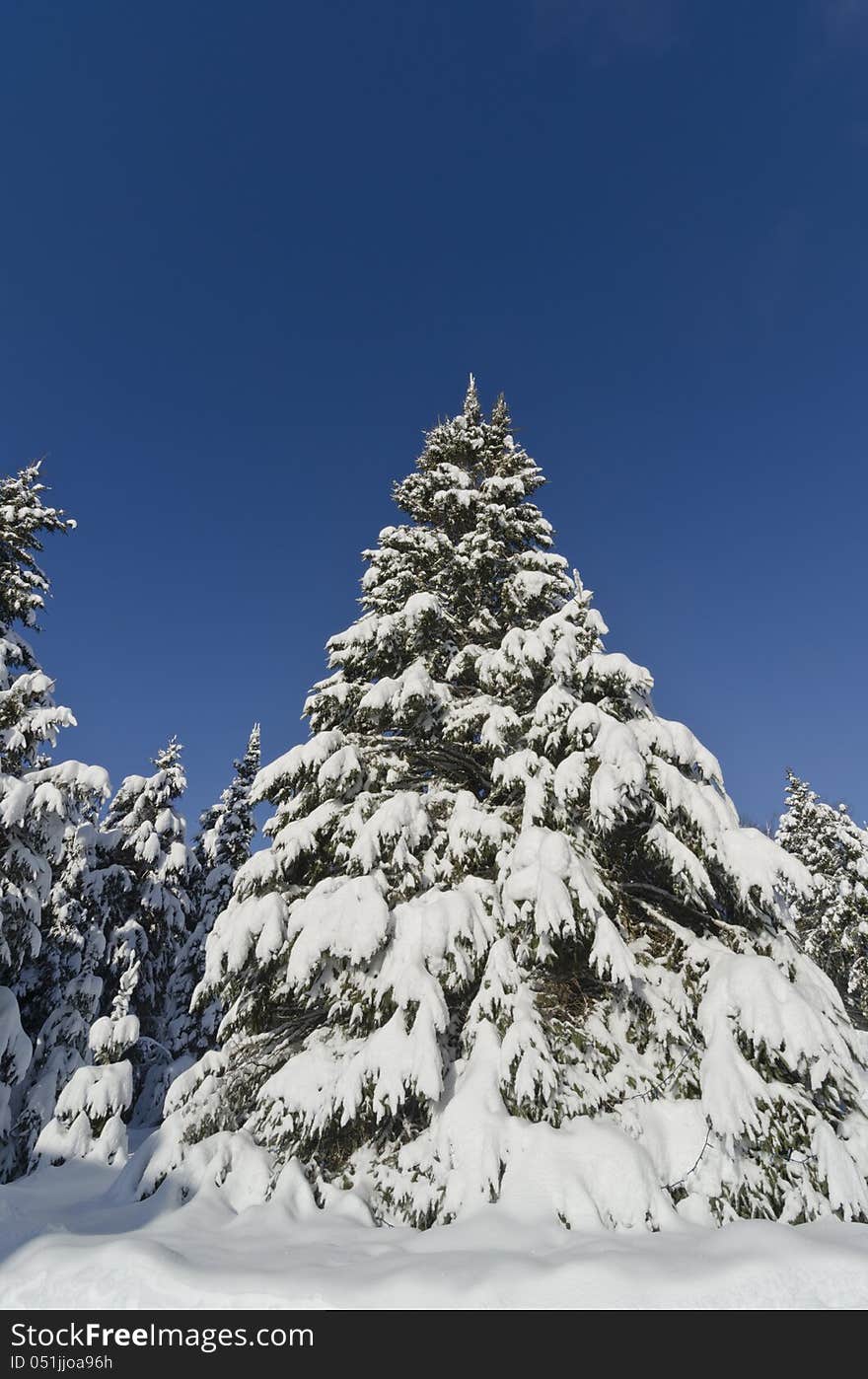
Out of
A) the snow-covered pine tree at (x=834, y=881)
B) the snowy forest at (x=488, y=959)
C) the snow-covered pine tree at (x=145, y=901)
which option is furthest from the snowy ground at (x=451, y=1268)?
the snow-covered pine tree at (x=834, y=881)

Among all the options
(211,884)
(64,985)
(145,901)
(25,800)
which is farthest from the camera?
→ (211,884)

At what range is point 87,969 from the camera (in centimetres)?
1836

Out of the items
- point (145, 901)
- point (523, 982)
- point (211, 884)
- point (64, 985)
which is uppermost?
point (211, 884)

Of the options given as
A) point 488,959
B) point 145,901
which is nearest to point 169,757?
point 145,901

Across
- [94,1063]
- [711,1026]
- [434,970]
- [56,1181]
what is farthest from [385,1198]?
[94,1063]

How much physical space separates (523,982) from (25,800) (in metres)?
10.1

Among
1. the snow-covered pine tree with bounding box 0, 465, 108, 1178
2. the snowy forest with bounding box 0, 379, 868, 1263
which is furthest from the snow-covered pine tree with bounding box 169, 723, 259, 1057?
the snowy forest with bounding box 0, 379, 868, 1263

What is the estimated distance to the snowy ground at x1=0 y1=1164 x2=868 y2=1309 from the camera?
3.74 m

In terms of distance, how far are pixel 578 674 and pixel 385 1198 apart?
628 centimetres

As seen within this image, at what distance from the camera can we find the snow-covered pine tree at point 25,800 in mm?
12109

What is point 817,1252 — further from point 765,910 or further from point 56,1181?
point 56,1181

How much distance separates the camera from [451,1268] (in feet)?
13.6

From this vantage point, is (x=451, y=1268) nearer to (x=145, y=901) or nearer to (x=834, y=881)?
(x=145, y=901)

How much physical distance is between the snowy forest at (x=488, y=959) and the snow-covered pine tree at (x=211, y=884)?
11855 mm
